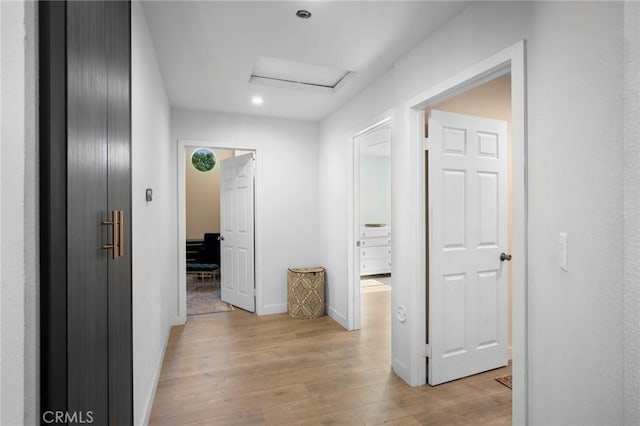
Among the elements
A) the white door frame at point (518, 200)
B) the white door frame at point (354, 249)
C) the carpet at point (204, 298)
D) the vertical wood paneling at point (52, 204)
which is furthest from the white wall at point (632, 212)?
the carpet at point (204, 298)

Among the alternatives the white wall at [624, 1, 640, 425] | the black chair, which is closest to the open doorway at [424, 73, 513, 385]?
the white wall at [624, 1, 640, 425]

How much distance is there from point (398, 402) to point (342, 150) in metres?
2.63

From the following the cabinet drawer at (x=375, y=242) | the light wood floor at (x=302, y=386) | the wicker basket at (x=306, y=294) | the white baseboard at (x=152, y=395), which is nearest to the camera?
the white baseboard at (x=152, y=395)

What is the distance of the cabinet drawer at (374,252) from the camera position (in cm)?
651

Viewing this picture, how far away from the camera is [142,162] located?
2.04m

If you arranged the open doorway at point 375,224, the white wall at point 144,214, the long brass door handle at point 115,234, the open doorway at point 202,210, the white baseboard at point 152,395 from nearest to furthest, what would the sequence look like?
the long brass door handle at point 115,234
the white wall at point 144,214
the white baseboard at point 152,395
the open doorway at point 375,224
the open doorway at point 202,210

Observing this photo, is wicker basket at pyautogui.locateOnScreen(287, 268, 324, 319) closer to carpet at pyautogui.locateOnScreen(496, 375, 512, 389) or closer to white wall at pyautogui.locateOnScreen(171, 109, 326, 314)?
white wall at pyautogui.locateOnScreen(171, 109, 326, 314)

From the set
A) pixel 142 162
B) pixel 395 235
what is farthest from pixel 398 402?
pixel 142 162

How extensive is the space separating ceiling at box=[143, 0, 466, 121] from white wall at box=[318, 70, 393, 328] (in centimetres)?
30

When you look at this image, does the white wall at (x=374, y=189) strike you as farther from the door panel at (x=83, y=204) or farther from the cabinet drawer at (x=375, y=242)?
the door panel at (x=83, y=204)

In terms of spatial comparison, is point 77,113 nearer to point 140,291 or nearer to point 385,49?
point 140,291

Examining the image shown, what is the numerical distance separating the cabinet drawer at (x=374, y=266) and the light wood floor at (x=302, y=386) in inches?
112

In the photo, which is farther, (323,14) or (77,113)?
(323,14)

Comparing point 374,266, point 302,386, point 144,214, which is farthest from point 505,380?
point 374,266
